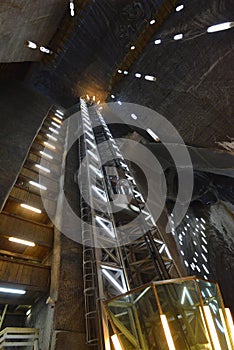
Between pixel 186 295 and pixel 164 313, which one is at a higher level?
pixel 186 295

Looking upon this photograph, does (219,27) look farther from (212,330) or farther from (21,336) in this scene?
(21,336)

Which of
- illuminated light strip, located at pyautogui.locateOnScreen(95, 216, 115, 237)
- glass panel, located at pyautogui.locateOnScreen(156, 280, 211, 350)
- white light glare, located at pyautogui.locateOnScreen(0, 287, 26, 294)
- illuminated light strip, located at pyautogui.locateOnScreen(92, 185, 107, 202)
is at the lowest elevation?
glass panel, located at pyautogui.locateOnScreen(156, 280, 211, 350)

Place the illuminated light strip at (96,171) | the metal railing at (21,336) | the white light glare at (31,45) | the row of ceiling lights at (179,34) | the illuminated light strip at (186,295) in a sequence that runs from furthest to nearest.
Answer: the white light glare at (31,45) < the illuminated light strip at (96,171) < the row of ceiling lights at (179,34) < the metal railing at (21,336) < the illuminated light strip at (186,295)

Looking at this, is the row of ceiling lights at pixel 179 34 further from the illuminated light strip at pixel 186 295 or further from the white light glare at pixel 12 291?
the white light glare at pixel 12 291

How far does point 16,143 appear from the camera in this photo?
37.2 feet

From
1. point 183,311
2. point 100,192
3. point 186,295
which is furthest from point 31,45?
point 183,311

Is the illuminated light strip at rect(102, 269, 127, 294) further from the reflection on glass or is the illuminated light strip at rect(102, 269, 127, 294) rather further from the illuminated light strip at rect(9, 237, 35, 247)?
the illuminated light strip at rect(9, 237, 35, 247)

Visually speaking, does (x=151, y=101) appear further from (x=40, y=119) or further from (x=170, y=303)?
(x=170, y=303)

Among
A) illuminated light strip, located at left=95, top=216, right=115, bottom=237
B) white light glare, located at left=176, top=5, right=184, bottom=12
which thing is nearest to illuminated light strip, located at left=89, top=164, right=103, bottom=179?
illuminated light strip, located at left=95, top=216, right=115, bottom=237

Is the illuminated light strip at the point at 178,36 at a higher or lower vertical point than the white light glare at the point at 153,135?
higher

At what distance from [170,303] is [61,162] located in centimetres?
998

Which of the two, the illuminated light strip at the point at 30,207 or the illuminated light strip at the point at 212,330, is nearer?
the illuminated light strip at the point at 212,330

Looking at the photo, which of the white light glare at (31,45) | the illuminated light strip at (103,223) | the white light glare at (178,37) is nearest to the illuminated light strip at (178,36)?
the white light glare at (178,37)

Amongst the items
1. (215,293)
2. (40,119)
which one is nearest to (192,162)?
(215,293)
